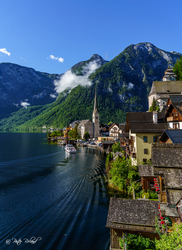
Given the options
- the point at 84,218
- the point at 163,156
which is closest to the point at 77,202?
the point at 84,218

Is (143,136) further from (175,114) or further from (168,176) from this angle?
(168,176)

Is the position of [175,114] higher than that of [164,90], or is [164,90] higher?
[164,90]

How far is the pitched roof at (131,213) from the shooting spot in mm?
17375

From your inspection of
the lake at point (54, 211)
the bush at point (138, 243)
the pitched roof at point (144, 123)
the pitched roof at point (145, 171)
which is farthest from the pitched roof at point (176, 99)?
the bush at point (138, 243)

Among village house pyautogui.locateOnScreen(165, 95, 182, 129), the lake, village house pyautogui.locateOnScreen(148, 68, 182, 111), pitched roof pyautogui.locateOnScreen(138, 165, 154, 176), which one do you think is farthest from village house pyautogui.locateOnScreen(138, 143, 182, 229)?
village house pyautogui.locateOnScreen(148, 68, 182, 111)

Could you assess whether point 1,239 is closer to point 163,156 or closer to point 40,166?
point 163,156

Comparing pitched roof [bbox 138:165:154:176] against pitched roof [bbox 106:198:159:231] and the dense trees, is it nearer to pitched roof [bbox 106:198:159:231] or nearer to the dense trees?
pitched roof [bbox 106:198:159:231]

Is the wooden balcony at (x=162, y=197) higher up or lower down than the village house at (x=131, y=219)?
higher up

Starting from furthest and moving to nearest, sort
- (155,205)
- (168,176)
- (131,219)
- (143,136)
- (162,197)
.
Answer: (143,136), (155,205), (131,219), (162,197), (168,176)

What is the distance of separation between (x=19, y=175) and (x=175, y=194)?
4681cm

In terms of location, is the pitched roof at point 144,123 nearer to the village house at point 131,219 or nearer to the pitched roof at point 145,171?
the pitched roof at point 145,171

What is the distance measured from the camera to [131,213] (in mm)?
18438

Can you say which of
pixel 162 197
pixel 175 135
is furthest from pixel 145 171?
pixel 162 197

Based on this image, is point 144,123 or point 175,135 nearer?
point 175,135
